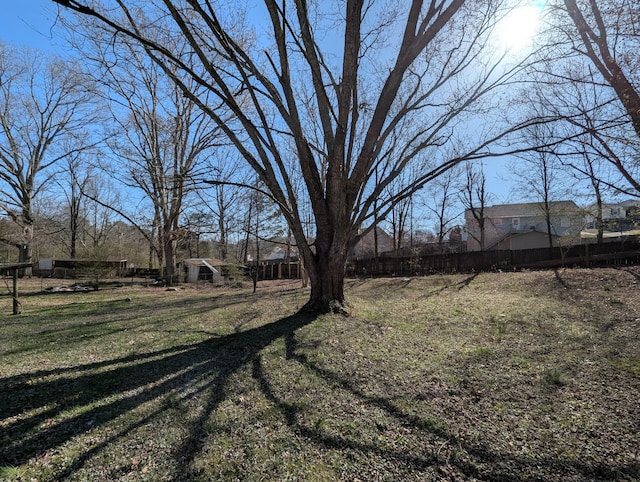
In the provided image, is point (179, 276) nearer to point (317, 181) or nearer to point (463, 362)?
point (317, 181)

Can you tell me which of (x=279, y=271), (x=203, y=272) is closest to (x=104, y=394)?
(x=203, y=272)

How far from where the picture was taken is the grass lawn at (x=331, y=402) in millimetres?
2330

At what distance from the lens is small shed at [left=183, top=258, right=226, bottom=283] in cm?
2412

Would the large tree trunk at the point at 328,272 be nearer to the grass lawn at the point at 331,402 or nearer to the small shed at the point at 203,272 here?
the grass lawn at the point at 331,402

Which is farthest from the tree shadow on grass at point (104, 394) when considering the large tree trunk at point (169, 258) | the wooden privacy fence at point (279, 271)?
the wooden privacy fence at point (279, 271)

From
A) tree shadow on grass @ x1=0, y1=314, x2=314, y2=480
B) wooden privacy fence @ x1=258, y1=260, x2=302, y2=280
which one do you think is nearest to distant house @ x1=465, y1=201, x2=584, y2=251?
wooden privacy fence @ x1=258, y1=260, x2=302, y2=280

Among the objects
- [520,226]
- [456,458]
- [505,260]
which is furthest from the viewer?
[520,226]

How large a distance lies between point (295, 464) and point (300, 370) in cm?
168

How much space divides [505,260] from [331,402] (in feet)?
67.1

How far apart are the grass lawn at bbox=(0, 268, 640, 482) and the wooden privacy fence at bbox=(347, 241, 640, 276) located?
46.8 ft

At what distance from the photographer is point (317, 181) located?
259 inches

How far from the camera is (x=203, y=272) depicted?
24.9 meters

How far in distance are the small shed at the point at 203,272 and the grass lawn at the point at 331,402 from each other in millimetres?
18139

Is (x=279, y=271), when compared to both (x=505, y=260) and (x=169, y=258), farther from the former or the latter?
(x=505, y=260)
